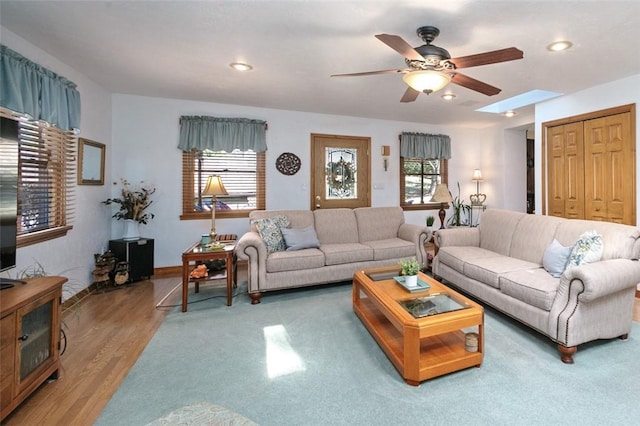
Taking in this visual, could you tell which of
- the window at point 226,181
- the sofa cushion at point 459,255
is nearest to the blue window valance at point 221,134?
the window at point 226,181

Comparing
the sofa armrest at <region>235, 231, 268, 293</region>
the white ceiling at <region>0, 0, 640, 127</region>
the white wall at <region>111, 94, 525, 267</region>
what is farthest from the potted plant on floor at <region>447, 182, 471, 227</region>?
the sofa armrest at <region>235, 231, 268, 293</region>

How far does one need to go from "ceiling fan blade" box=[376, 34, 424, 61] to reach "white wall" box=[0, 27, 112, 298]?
2869 mm

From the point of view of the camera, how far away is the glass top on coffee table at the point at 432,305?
76.7 inches

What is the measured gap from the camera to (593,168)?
3678 mm

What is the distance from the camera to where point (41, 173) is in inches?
105

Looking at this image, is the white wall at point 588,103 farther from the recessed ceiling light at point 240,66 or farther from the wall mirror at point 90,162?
the wall mirror at point 90,162

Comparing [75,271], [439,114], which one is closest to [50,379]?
[75,271]

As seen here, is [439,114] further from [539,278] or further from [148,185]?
[148,185]

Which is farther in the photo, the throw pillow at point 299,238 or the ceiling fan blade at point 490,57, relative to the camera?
the throw pillow at point 299,238

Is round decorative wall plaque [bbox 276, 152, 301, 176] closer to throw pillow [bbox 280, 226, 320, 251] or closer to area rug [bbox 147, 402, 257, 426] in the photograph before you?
throw pillow [bbox 280, 226, 320, 251]

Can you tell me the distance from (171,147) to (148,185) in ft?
2.00

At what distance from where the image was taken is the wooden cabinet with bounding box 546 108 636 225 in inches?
132

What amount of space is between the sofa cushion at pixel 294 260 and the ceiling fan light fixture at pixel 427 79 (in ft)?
6.48

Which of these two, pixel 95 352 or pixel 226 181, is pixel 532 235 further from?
pixel 95 352
